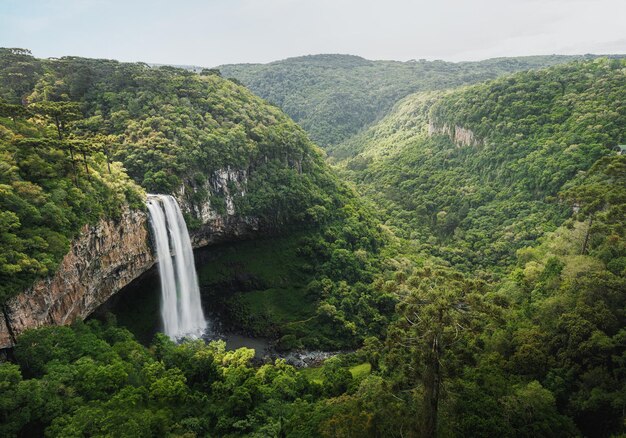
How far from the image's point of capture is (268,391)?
31.4 m

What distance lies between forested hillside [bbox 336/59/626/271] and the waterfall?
37490 millimetres

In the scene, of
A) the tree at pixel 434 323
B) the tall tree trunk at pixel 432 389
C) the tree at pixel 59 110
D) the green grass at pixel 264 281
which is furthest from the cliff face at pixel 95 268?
the tall tree trunk at pixel 432 389

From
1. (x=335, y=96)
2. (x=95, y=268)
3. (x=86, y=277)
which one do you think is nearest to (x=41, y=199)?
(x=86, y=277)

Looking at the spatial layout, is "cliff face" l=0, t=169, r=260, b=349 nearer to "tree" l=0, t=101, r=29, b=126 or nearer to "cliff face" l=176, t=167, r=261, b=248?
"cliff face" l=176, t=167, r=261, b=248

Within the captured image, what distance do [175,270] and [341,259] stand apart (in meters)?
21.9

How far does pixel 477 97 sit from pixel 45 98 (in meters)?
76.7

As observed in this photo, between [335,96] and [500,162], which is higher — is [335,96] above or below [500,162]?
above

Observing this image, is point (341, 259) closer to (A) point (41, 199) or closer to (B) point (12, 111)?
(A) point (41, 199)

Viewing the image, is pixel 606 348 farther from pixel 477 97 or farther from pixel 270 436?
pixel 477 97

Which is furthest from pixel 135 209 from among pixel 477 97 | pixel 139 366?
pixel 477 97

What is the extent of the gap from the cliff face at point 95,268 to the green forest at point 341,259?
98 centimetres

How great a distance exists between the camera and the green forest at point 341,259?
21.5 m

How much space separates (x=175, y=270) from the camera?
150 ft

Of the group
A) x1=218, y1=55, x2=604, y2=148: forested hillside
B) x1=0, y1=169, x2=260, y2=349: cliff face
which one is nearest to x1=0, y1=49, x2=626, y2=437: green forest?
x1=0, y1=169, x2=260, y2=349: cliff face
